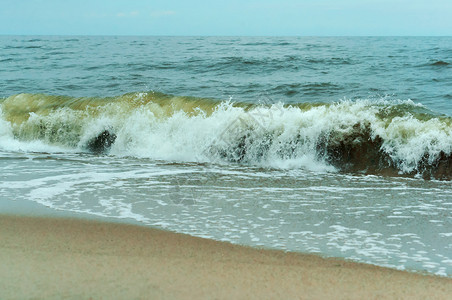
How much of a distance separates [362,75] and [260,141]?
25.5ft

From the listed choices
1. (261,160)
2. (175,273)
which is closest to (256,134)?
(261,160)

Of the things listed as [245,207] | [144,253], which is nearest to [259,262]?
[144,253]

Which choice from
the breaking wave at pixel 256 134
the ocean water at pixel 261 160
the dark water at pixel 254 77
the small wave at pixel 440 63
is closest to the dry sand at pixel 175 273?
the ocean water at pixel 261 160

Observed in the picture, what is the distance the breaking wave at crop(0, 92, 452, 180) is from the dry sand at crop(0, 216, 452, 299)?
12.8 ft

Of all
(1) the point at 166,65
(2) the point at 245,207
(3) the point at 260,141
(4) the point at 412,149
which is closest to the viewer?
(2) the point at 245,207

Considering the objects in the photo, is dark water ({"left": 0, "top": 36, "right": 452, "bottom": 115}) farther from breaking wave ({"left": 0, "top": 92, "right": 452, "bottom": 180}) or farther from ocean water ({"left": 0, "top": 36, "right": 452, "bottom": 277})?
breaking wave ({"left": 0, "top": 92, "right": 452, "bottom": 180})

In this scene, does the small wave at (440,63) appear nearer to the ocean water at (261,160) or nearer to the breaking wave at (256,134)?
the ocean water at (261,160)

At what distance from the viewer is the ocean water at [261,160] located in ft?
13.9

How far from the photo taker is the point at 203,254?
3.58 m

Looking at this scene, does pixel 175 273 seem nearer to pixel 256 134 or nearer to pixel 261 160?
pixel 261 160

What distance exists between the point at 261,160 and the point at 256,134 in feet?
1.94

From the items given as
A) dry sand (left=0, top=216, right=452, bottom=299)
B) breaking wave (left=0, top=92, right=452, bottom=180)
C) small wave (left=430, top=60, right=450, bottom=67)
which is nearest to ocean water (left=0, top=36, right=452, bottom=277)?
breaking wave (left=0, top=92, right=452, bottom=180)

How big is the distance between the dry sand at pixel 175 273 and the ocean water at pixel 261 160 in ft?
0.85

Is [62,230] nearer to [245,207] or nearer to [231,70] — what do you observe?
[245,207]
